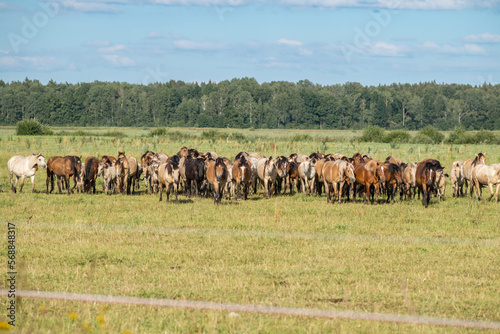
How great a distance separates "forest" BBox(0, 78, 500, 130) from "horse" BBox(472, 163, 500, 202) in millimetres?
96155

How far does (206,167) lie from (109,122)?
108m

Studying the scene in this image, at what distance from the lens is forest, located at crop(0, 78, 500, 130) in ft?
407

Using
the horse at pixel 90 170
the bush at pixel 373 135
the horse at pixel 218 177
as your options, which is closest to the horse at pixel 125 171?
the horse at pixel 90 170

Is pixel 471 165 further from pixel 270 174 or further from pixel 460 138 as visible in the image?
pixel 460 138

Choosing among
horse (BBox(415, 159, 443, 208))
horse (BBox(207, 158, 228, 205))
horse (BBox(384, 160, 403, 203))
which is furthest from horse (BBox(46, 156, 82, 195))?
horse (BBox(415, 159, 443, 208))

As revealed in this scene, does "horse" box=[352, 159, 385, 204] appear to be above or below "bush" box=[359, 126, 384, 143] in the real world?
below

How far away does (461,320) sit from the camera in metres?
8.18

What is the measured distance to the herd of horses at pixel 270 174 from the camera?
70.0ft

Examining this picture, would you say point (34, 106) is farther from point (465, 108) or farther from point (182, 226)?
point (182, 226)

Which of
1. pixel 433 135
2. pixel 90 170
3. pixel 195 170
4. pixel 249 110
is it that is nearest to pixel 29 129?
pixel 433 135

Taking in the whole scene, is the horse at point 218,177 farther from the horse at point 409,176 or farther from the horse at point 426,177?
the horse at point 426,177

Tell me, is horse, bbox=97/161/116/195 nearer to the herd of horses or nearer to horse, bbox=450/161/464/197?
the herd of horses

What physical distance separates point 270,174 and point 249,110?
335 ft

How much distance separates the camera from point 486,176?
21.6 metres
